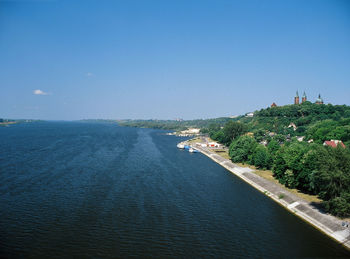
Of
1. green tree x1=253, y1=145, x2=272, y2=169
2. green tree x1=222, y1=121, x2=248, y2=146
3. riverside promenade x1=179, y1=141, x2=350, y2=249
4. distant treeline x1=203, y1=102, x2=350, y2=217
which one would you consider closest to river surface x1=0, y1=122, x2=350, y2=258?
riverside promenade x1=179, y1=141, x2=350, y2=249

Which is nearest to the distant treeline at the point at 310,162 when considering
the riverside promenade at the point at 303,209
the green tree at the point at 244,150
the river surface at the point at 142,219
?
the green tree at the point at 244,150

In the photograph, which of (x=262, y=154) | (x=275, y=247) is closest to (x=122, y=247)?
(x=275, y=247)

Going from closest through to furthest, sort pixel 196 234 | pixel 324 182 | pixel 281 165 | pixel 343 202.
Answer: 1. pixel 196 234
2. pixel 343 202
3. pixel 324 182
4. pixel 281 165

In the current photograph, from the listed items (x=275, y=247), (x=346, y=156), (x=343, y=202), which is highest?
(x=346, y=156)

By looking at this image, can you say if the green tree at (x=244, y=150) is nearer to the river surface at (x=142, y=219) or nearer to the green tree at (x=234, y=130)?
the river surface at (x=142, y=219)

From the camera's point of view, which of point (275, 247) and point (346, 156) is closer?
point (275, 247)

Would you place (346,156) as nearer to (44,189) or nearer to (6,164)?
(44,189)

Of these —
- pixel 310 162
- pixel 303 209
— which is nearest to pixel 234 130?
pixel 310 162
